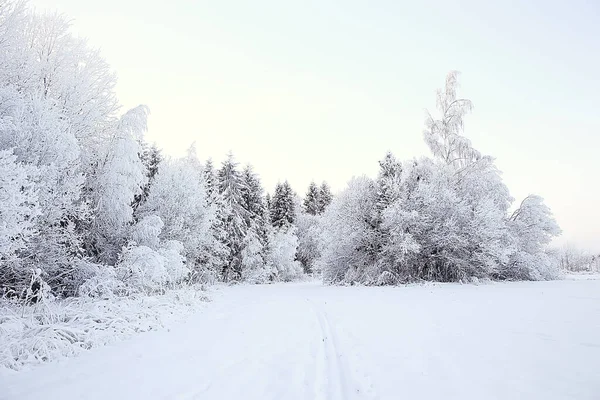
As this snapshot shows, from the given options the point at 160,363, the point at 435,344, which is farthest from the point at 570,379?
the point at 160,363

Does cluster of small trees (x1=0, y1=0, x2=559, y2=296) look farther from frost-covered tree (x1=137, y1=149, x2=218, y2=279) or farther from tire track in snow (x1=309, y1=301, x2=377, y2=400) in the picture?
tire track in snow (x1=309, y1=301, x2=377, y2=400)

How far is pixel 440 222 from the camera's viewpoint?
22031mm

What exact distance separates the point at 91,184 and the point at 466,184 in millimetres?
23297

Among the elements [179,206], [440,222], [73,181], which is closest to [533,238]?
[440,222]

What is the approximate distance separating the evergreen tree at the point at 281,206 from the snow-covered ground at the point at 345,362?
30810 mm

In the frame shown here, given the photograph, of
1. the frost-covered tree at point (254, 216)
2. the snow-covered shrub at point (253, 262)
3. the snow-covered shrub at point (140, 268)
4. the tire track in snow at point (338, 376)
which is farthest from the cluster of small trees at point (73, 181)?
the frost-covered tree at point (254, 216)

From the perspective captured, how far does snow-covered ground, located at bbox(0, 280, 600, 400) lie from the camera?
4129 millimetres

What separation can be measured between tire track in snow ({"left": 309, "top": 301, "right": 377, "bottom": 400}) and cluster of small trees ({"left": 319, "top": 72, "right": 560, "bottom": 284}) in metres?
16.0

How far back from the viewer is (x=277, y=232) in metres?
38.7

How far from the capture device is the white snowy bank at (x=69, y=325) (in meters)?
5.38

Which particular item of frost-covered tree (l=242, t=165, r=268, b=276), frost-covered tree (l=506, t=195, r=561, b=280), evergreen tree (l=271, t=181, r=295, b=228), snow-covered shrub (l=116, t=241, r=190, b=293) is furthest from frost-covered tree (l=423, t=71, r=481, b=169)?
snow-covered shrub (l=116, t=241, r=190, b=293)

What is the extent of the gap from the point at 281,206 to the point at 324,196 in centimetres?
1270

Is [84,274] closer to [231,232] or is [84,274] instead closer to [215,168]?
[231,232]

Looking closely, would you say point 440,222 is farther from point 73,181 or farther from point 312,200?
point 312,200
